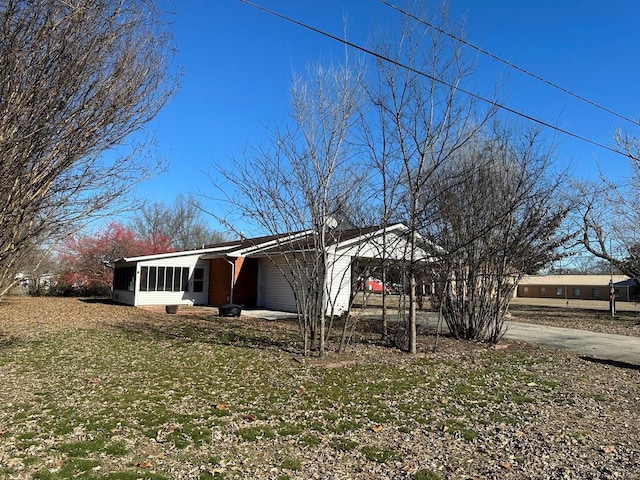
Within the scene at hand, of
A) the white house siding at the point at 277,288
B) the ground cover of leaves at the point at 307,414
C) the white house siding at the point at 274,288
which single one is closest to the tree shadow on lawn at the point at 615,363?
the ground cover of leaves at the point at 307,414

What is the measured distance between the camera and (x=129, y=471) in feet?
12.7

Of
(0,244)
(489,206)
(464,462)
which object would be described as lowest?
(464,462)

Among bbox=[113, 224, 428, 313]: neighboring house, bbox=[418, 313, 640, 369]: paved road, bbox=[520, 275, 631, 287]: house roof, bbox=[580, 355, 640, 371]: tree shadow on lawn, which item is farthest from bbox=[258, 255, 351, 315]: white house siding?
bbox=[520, 275, 631, 287]: house roof

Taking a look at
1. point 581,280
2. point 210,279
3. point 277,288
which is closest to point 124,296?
point 210,279

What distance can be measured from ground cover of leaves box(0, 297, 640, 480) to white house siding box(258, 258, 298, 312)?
10575 millimetres

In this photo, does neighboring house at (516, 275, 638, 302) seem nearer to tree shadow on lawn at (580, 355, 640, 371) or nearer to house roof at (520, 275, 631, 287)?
house roof at (520, 275, 631, 287)

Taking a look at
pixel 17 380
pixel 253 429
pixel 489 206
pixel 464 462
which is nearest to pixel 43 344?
pixel 17 380

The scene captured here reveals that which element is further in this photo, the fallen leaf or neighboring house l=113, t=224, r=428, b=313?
neighboring house l=113, t=224, r=428, b=313

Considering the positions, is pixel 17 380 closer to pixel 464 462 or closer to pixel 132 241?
pixel 464 462

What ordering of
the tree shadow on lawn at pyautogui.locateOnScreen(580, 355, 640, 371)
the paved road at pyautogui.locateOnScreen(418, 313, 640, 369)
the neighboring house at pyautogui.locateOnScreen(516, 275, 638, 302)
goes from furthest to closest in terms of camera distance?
the neighboring house at pyautogui.locateOnScreen(516, 275, 638, 302) → the paved road at pyautogui.locateOnScreen(418, 313, 640, 369) → the tree shadow on lawn at pyautogui.locateOnScreen(580, 355, 640, 371)

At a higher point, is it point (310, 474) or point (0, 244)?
point (0, 244)

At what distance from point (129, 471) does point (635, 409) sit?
6154mm

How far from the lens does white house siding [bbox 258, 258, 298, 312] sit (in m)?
20.9

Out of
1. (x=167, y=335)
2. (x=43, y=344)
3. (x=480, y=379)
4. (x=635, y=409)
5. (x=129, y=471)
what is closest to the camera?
(x=129, y=471)
